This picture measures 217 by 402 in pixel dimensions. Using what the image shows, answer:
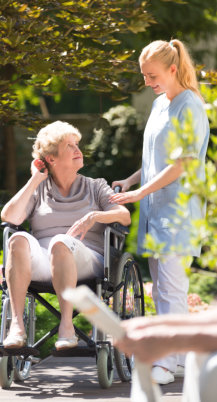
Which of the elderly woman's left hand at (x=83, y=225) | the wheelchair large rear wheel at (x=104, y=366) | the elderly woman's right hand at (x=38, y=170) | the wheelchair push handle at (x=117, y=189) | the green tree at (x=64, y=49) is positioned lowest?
the wheelchair large rear wheel at (x=104, y=366)

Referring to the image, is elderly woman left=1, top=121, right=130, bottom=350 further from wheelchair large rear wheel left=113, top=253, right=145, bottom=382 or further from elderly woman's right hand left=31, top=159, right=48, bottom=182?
wheelchair large rear wheel left=113, top=253, right=145, bottom=382

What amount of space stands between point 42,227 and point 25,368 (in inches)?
30.3

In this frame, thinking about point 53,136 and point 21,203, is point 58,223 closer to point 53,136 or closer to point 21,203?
point 21,203

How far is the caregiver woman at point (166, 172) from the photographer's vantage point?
3953mm

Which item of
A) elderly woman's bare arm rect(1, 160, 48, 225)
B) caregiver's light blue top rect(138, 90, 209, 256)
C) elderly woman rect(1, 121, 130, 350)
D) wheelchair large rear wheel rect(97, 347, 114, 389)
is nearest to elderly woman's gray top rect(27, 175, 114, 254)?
elderly woman rect(1, 121, 130, 350)

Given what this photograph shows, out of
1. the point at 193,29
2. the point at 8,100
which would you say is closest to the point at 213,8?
the point at 193,29

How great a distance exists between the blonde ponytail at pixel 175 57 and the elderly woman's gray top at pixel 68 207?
0.70 meters

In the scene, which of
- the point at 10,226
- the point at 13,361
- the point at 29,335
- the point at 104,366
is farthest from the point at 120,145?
the point at 104,366

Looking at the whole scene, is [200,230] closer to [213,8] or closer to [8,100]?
[8,100]

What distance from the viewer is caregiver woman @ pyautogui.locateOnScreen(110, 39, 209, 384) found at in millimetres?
3953

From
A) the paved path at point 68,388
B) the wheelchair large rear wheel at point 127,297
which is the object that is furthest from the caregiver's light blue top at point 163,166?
the paved path at point 68,388

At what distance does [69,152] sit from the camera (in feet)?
13.9

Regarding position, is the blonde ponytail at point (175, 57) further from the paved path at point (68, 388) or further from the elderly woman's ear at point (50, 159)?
the paved path at point (68, 388)

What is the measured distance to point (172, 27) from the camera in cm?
935
